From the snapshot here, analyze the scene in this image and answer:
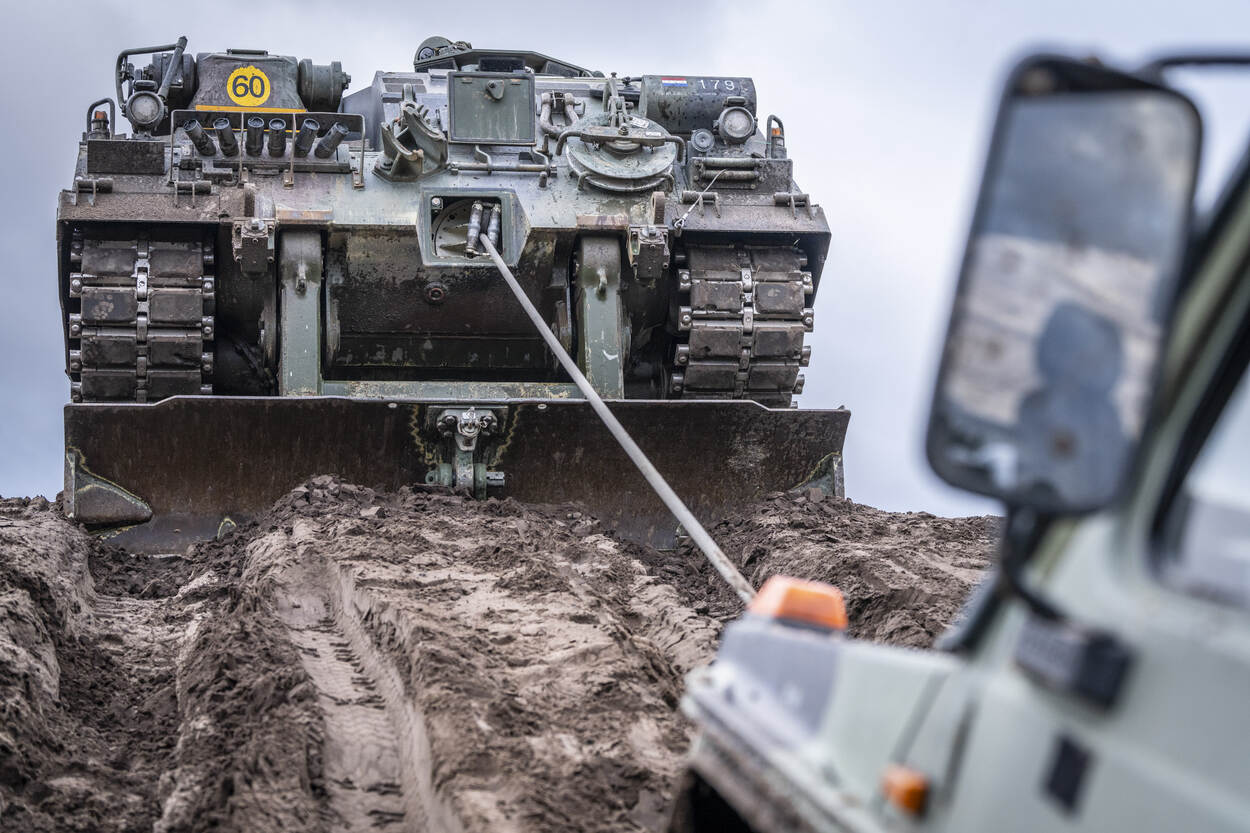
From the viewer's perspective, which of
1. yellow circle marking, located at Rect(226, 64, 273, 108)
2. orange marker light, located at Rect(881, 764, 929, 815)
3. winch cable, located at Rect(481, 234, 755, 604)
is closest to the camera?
orange marker light, located at Rect(881, 764, 929, 815)

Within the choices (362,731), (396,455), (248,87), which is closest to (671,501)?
(362,731)

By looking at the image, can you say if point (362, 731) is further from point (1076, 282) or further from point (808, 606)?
point (1076, 282)

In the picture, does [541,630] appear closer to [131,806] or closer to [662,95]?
[131,806]

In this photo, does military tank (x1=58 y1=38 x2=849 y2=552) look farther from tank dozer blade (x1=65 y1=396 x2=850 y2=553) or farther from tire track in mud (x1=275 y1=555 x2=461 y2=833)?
tire track in mud (x1=275 y1=555 x2=461 y2=833)

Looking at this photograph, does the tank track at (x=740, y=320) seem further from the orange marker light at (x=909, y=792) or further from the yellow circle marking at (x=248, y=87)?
the orange marker light at (x=909, y=792)

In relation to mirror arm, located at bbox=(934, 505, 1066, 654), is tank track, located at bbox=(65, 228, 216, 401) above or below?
below

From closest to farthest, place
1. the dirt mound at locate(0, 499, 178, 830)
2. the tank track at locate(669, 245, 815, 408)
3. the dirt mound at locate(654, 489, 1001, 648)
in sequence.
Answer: the dirt mound at locate(0, 499, 178, 830)
the dirt mound at locate(654, 489, 1001, 648)
the tank track at locate(669, 245, 815, 408)

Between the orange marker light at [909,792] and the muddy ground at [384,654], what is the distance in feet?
4.55

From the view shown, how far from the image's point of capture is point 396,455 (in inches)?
273

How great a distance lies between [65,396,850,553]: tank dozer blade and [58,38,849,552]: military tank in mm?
10

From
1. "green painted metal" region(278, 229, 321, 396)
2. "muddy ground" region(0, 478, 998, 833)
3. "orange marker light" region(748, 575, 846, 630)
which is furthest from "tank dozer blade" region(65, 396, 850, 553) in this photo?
"orange marker light" region(748, 575, 846, 630)

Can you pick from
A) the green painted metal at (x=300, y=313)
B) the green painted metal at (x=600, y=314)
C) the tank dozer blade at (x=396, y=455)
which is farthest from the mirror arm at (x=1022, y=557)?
the green painted metal at (x=300, y=313)

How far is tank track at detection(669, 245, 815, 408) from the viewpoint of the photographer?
7.70m

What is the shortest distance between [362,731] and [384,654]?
1.65 feet
